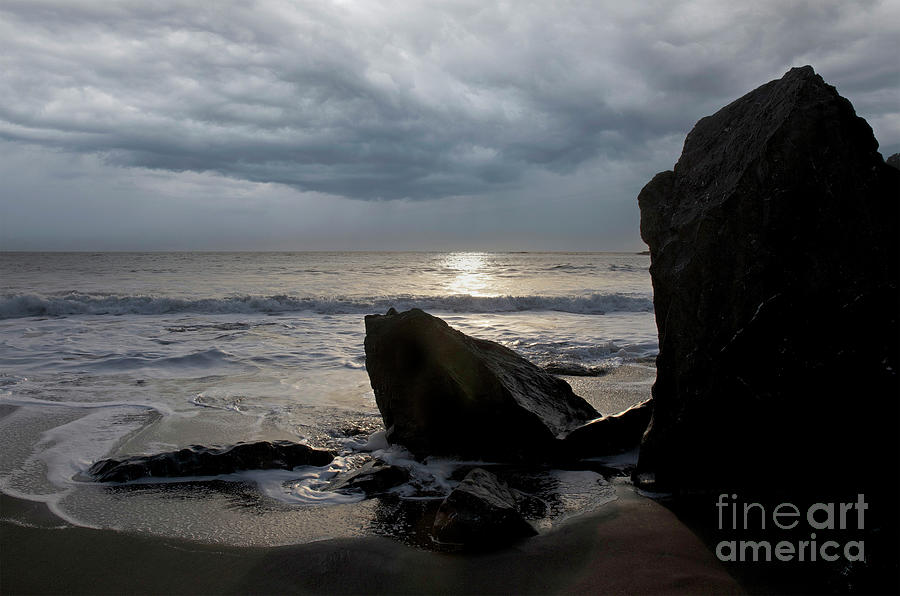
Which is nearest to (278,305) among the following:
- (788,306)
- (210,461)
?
(210,461)

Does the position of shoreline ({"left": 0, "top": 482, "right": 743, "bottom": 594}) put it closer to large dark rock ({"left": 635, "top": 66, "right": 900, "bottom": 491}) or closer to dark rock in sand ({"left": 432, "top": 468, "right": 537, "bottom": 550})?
dark rock in sand ({"left": 432, "top": 468, "right": 537, "bottom": 550})

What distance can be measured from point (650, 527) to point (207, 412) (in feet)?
13.9

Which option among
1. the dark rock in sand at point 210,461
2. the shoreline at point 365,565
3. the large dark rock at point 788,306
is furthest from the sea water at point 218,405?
the large dark rock at point 788,306

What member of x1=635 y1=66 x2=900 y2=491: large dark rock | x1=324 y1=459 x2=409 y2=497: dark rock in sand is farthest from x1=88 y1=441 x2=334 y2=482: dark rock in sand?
x1=635 y1=66 x2=900 y2=491: large dark rock

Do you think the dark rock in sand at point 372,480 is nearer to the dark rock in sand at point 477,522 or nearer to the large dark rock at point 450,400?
the large dark rock at point 450,400

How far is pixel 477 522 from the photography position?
2902 mm

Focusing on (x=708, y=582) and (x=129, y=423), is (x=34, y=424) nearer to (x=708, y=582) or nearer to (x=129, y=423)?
(x=129, y=423)

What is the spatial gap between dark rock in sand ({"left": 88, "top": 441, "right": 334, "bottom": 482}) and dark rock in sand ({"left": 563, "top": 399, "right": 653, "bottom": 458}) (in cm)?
183

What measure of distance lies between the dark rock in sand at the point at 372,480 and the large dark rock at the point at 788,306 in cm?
171

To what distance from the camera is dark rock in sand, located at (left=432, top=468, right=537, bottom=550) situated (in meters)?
2.88

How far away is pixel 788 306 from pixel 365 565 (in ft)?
7.78

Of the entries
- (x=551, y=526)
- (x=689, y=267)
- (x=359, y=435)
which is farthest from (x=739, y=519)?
(x=359, y=435)

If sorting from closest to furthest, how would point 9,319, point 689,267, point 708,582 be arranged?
1. point 708,582
2. point 689,267
3. point 9,319

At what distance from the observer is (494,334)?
11984mm
